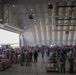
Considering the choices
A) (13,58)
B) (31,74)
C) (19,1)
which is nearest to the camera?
(31,74)

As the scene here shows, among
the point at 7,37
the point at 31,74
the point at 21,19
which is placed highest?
the point at 21,19

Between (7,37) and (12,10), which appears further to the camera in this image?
(7,37)

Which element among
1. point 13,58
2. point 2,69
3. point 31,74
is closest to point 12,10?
point 13,58

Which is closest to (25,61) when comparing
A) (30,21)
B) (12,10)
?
(12,10)

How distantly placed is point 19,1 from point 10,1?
3.78 feet

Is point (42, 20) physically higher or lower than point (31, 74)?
higher

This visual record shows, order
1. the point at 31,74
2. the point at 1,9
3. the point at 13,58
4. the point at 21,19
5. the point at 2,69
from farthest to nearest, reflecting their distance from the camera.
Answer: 1. the point at 21,19
2. the point at 13,58
3. the point at 1,9
4. the point at 2,69
5. the point at 31,74

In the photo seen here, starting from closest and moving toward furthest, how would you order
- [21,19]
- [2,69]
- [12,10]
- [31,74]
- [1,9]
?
[31,74], [2,69], [1,9], [12,10], [21,19]

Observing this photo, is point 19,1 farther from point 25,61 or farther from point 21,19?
point 21,19

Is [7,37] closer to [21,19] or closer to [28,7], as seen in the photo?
[21,19]

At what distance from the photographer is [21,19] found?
135 feet

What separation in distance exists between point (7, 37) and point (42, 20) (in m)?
8.79

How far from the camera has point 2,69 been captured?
18.1 m

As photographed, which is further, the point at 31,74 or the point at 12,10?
the point at 12,10
